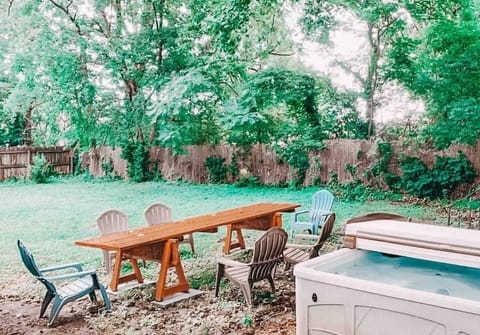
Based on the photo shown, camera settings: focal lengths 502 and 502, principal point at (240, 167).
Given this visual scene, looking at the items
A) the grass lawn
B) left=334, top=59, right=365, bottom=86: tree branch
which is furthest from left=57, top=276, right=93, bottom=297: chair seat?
left=334, top=59, right=365, bottom=86: tree branch

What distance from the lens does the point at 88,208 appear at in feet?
33.1

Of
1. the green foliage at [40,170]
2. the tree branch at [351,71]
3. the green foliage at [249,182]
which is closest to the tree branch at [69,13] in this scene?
the green foliage at [40,170]

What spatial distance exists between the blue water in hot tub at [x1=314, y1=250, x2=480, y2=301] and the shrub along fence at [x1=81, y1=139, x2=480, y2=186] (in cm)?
755

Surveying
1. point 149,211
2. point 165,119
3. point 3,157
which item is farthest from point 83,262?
point 3,157

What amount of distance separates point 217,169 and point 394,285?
9729 mm

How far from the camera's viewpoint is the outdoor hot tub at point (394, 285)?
2.51 m

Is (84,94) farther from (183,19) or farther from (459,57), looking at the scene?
(459,57)

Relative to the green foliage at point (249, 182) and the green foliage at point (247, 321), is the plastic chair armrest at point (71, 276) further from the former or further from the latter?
the green foliage at point (249, 182)

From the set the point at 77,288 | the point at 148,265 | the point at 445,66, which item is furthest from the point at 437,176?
the point at 77,288

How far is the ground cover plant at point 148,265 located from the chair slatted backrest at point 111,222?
566mm

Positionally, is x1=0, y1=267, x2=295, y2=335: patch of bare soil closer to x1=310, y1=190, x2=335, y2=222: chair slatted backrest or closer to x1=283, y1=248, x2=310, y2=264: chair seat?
x1=283, y1=248, x2=310, y2=264: chair seat

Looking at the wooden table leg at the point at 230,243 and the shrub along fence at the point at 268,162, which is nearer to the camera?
the wooden table leg at the point at 230,243

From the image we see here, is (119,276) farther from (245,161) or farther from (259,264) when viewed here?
(245,161)

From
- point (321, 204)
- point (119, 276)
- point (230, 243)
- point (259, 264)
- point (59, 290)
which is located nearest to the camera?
point (59, 290)
